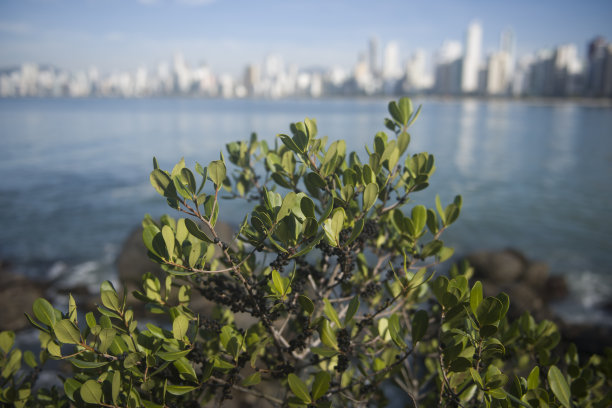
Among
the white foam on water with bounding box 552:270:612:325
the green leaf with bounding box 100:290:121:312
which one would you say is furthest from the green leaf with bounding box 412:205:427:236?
the white foam on water with bounding box 552:270:612:325

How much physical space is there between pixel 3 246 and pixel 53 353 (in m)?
16.6

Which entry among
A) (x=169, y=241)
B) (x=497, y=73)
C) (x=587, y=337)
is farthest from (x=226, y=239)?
(x=497, y=73)

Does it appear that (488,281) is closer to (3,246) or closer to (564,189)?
(564,189)

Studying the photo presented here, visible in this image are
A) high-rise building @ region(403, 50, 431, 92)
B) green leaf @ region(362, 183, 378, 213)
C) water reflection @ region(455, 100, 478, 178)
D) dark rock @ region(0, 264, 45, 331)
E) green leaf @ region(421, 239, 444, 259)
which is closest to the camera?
green leaf @ region(362, 183, 378, 213)

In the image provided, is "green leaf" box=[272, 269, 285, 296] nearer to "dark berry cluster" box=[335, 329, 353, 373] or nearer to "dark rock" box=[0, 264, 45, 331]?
"dark berry cluster" box=[335, 329, 353, 373]

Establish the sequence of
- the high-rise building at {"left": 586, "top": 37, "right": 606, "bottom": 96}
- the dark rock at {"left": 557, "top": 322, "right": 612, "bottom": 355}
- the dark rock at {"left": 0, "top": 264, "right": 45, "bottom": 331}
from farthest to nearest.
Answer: the high-rise building at {"left": 586, "top": 37, "right": 606, "bottom": 96}, the dark rock at {"left": 0, "top": 264, "right": 45, "bottom": 331}, the dark rock at {"left": 557, "top": 322, "right": 612, "bottom": 355}

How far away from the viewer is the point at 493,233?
1495 centimetres

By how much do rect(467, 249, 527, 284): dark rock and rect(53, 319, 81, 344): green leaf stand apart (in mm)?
10568

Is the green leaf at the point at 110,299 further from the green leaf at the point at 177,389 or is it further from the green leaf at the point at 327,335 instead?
the green leaf at the point at 327,335

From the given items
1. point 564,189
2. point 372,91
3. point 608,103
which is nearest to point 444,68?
point 372,91

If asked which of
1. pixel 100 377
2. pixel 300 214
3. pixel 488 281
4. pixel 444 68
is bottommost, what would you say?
pixel 488 281

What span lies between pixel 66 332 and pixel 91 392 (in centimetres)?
20

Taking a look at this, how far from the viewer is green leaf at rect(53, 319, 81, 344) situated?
46.2 inches

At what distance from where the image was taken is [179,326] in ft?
4.19
